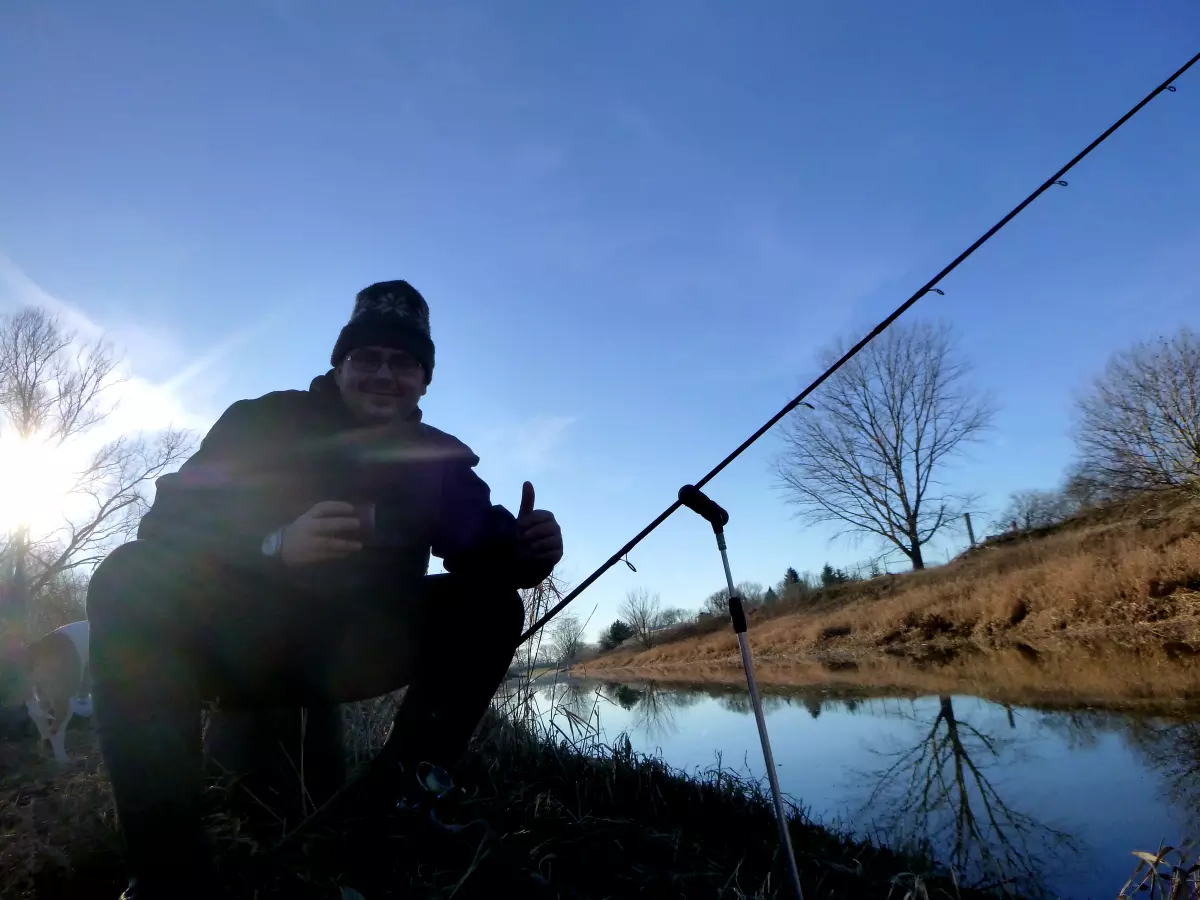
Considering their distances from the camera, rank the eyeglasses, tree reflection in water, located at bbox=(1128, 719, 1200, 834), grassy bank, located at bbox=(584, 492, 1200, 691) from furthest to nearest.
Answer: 1. grassy bank, located at bbox=(584, 492, 1200, 691)
2. the eyeglasses
3. tree reflection in water, located at bbox=(1128, 719, 1200, 834)

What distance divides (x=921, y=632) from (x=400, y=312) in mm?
8914

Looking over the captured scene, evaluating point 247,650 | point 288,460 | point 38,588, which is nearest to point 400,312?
point 288,460

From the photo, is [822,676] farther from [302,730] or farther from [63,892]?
[63,892]

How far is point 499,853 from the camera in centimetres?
134

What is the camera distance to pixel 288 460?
66.1 inches

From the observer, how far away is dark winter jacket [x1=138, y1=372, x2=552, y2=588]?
1390mm

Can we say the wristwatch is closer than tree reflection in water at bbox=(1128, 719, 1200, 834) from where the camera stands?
Yes

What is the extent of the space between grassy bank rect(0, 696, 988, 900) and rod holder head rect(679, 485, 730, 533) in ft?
2.24

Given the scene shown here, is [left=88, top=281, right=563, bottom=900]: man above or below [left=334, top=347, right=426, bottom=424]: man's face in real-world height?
below

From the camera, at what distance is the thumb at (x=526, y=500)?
164 centimetres

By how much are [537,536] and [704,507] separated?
451 mm

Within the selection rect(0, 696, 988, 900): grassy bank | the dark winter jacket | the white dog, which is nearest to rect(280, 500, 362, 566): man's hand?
the dark winter jacket

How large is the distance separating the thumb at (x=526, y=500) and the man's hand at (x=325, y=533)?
46 cm

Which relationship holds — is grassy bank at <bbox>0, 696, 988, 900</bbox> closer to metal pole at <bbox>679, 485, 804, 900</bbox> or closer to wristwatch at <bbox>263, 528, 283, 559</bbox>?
metal pole at <bbox>679, 485, 804, 900</bbox>
